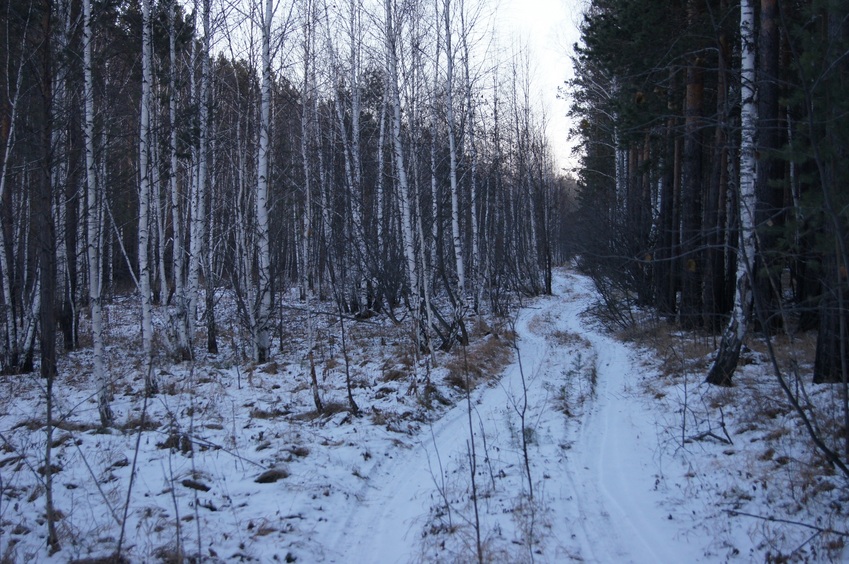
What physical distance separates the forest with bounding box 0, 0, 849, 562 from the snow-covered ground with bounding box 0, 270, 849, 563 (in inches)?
3.1

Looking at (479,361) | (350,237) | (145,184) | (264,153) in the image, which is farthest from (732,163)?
(350,237)

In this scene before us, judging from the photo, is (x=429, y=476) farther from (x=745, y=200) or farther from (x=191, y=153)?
(x=191, y=153)

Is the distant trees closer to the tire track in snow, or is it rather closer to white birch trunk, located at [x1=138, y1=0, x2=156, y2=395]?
white birch trunk, located at [x1=138, y1=0, x2=156, y2=395]

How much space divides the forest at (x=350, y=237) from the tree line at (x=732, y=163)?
0.27ft

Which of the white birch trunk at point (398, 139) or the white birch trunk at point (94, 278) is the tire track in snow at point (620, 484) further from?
the white birch trunk at point (94, 278)

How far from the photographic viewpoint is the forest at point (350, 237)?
5238 millimetres

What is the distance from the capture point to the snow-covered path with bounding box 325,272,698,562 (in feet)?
14.4

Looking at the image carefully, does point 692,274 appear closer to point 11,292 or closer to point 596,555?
point 596,555

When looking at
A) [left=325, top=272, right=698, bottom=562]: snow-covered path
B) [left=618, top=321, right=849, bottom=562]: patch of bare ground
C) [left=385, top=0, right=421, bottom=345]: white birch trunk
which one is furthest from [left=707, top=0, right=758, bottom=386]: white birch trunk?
[left=385, top=0, right=421, bottom=345]: white birch trunk


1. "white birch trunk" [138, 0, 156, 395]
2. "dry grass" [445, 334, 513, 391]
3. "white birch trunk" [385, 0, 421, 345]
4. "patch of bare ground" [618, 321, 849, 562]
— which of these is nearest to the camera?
"patch of bare ground" [618, 321, 849, 562]

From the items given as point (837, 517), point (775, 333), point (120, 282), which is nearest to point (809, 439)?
point (837, 517)

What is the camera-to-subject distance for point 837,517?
4.29m

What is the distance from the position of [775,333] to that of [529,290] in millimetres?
18334

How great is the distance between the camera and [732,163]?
7.22 metres
